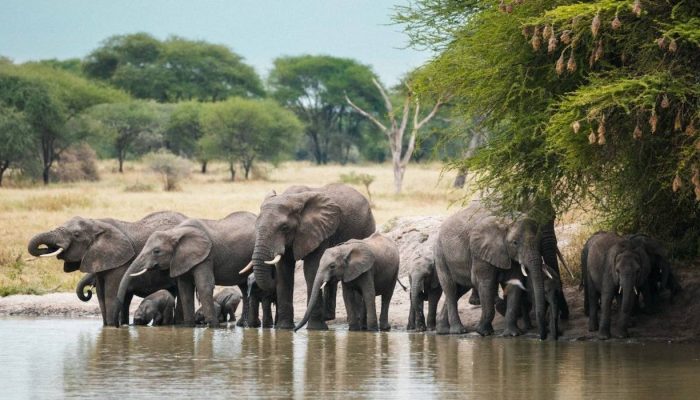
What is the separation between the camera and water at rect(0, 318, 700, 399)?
1151 centimetres

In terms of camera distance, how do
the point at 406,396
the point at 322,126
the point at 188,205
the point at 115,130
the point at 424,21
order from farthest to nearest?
the point at 322,126
the point at 115,130
the point at 188,205
the point at 424,21
the point at 406,396

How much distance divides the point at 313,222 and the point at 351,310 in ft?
4.66

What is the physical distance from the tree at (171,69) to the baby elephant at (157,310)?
6514cm

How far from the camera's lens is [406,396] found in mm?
11188

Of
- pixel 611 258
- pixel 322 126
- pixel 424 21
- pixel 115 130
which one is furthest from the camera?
pixel 322 126

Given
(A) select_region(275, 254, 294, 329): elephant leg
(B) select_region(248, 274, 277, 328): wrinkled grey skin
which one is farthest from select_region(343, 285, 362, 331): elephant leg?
(B) select_region(248, 274, 277, 328): wrinkled grey skin

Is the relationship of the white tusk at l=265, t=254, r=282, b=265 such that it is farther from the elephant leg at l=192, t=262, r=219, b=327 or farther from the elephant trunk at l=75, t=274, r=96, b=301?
the elephant trunk at l=75, t=274, r=96, b=301

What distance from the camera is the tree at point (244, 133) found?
64.5 metres

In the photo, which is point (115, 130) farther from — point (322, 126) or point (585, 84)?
point (585, 84)

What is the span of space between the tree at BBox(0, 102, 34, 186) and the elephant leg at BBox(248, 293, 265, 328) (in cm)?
3427

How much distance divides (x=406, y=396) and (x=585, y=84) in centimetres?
561

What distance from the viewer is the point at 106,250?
1978 cm

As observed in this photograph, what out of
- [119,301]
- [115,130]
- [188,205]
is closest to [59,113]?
[115,130]

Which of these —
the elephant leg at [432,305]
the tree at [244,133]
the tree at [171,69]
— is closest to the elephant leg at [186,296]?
the elephant leg at [432,305]
